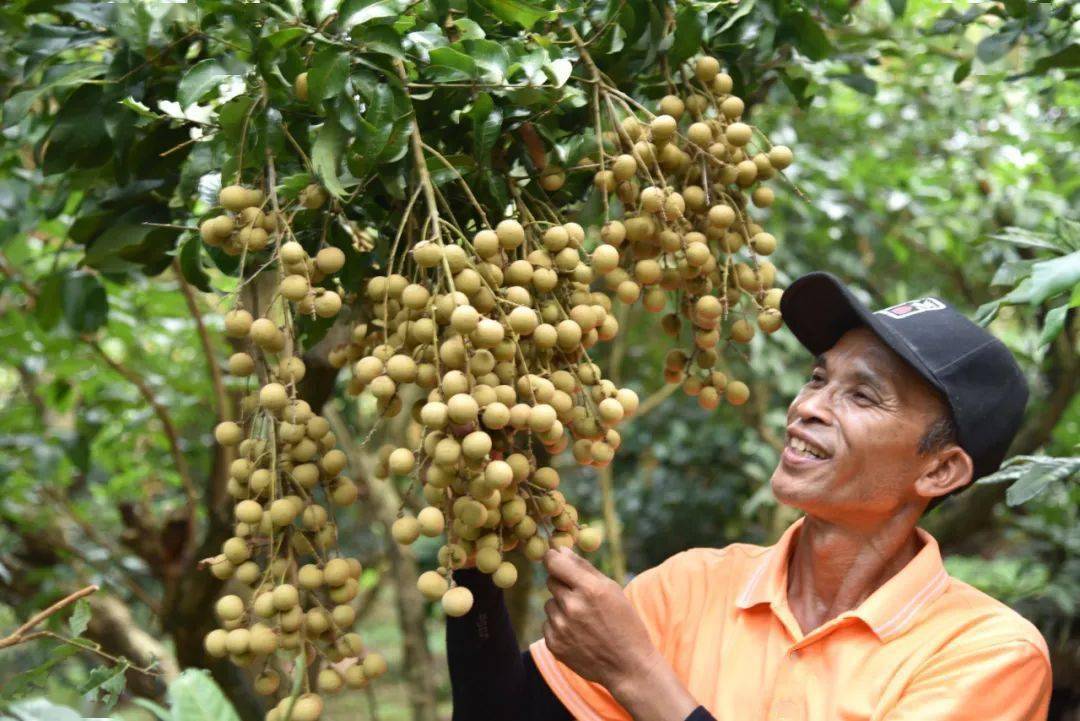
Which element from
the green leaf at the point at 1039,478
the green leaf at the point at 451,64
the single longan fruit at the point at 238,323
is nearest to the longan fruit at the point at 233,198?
the single longan fruit at the point at 238,323

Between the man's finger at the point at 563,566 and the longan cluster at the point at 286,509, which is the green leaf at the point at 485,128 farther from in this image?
the man's finger at the point at 563,566

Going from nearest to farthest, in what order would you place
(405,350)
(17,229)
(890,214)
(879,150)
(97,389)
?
(405,350) → (17,229) → (97,389) → (890,214) → (879,150)

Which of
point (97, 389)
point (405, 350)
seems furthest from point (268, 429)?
point (97, 389)

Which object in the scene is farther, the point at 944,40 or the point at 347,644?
the point at 944,40

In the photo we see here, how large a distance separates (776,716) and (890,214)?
2687 mm

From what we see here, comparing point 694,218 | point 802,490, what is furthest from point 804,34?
point 802,490

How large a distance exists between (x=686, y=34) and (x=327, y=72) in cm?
44

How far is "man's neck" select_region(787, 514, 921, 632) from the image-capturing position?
1491 millimetres

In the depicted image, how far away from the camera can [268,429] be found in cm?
119

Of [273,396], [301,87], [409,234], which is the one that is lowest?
[273,396]

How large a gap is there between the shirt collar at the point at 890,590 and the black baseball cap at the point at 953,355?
0.13m

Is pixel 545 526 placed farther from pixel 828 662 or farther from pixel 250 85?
pixel 250 85

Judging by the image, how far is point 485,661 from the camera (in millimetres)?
1512

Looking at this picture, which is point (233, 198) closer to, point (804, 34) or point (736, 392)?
point (736, 392)
